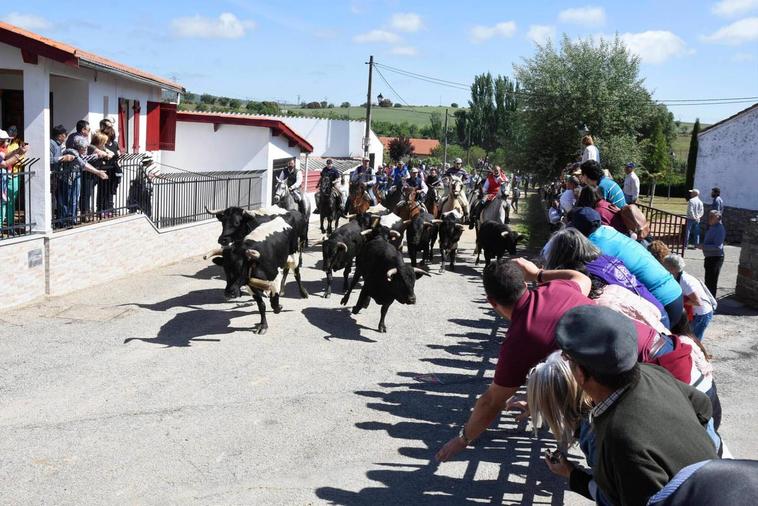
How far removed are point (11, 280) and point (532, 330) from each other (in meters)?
9.00

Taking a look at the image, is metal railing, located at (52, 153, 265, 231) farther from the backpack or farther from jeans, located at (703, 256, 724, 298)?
jeans, located at (703, 256, 724, 298)

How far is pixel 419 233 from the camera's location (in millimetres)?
16094

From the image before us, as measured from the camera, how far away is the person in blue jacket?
634 cm

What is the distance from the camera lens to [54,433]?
678 centimetres

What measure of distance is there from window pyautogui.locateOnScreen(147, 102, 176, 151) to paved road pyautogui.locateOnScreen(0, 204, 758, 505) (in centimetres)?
848

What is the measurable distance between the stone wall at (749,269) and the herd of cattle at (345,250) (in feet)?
14.5

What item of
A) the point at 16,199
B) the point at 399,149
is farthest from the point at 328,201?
the point at 399,149

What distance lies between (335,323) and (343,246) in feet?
6.44

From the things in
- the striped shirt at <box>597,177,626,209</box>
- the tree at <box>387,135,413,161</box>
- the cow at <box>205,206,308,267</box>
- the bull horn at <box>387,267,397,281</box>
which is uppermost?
the tree at <box>387,135,413,161</box>

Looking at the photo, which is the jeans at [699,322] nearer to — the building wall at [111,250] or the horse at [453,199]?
the building wall at [111,250]

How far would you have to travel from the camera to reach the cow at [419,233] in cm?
1600

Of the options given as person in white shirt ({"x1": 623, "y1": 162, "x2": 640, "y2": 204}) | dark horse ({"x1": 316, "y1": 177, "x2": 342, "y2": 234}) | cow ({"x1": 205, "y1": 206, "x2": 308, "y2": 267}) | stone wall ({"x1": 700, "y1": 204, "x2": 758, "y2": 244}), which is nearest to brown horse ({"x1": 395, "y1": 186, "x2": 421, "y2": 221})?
dark horse ({"x1": 316, "y1": 177, "x2": 342, "y2": 234})

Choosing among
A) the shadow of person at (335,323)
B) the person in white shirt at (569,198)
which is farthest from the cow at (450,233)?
the shadow of person at (335,323)

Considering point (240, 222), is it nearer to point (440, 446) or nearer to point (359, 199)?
point (440, 446)
